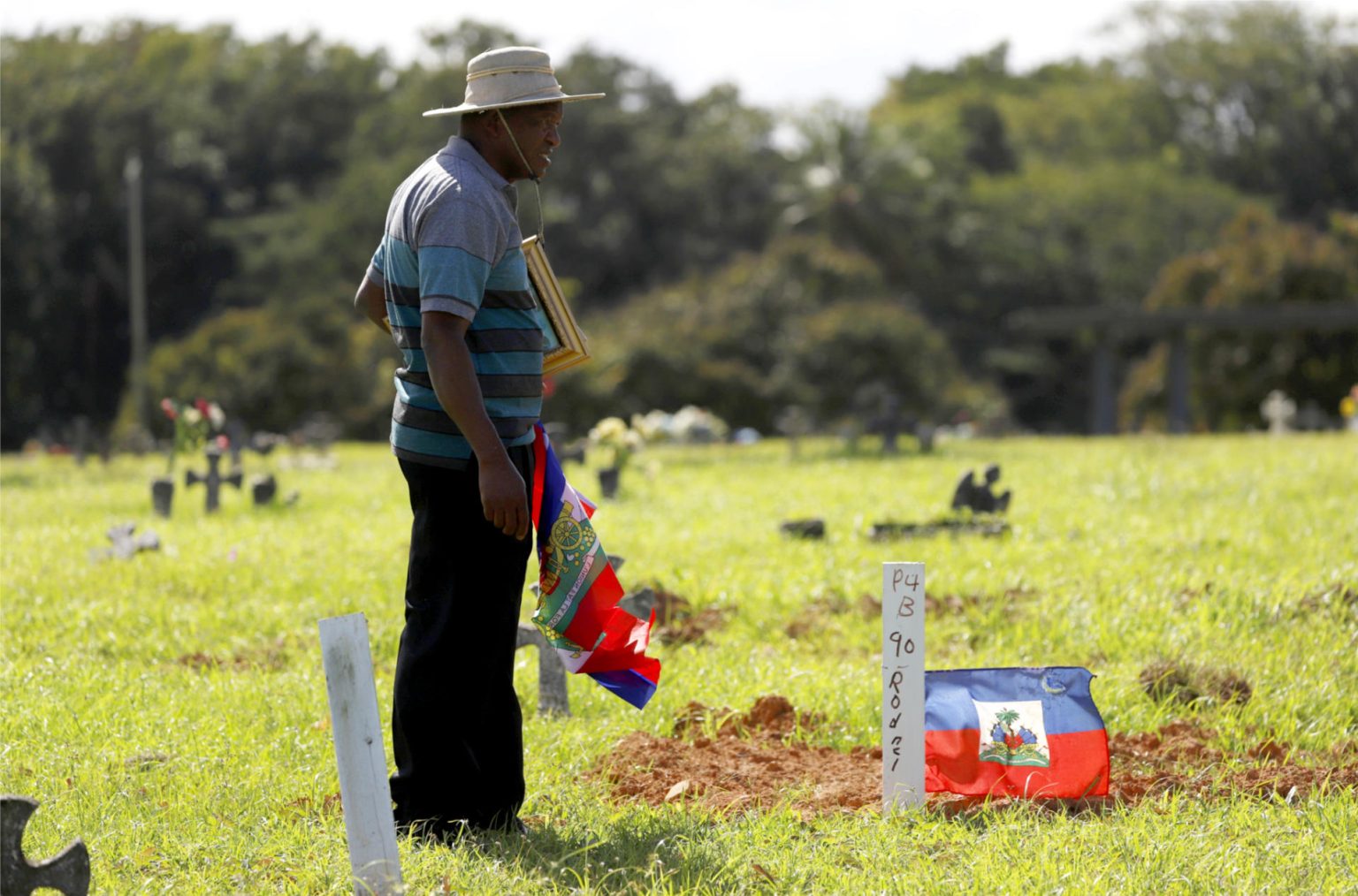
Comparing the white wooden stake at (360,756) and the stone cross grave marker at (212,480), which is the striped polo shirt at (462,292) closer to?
the white wooden stake at (360,756)

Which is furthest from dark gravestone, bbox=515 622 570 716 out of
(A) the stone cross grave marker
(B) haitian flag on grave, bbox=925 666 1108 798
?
(A) the stone cross grave marker

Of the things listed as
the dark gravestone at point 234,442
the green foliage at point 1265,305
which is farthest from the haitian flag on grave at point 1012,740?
the green foliage at point 1265,305

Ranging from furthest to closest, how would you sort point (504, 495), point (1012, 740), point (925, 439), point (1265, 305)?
point (1265, 305)
point (925, 439)
point (1012, 740)
point (504, 495)

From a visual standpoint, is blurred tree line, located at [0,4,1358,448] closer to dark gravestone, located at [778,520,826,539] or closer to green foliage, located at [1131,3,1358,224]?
green foliage, located at [1131,3,1358,224]

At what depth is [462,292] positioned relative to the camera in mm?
3994

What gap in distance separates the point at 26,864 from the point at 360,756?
75cm

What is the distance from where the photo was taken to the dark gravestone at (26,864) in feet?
11.1

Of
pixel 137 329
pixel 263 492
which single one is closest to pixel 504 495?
pixel 263 492

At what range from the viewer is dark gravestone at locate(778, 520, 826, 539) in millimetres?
10445

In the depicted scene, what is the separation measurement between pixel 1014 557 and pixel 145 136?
38402 mm

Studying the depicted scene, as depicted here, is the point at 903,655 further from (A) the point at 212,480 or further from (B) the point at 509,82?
(A) the point at 212,480

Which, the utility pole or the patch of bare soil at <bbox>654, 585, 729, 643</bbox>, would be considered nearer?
the patch of bare soil at <bbox>654, 585, 729, 643</bbox>

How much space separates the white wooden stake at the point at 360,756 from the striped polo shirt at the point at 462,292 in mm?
721

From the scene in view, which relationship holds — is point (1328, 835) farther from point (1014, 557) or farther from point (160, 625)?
point (160, 625)
